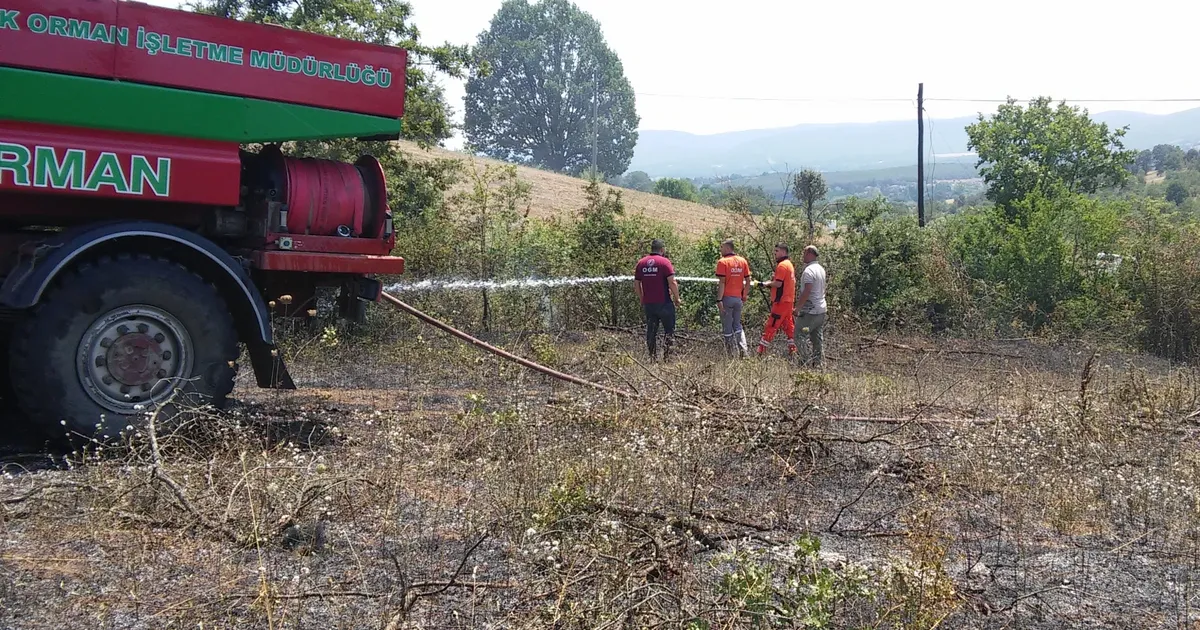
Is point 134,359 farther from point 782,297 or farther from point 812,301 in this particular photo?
point 782,297

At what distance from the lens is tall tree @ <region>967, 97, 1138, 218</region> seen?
27.5 metres

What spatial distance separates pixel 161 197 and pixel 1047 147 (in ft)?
86.2

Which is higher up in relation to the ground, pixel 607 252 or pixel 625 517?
pixel 607 252

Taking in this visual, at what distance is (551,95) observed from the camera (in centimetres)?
8069

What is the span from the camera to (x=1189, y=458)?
696 centimetres

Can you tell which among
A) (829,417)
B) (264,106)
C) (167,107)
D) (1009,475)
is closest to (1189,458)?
(1009,475)

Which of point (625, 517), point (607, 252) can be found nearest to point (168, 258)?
point (625, 517)

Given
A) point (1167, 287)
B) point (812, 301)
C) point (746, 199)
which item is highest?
point (746, 199)

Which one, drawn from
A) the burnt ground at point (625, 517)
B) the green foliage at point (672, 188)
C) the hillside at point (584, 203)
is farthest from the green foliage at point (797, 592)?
the green foliage at point (672, 188)

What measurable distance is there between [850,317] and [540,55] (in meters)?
69.4

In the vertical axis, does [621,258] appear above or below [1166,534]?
above

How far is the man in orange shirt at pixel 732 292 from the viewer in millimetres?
12891

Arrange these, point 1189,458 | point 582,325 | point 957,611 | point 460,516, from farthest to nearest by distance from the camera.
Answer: point 582,325 → point 1189,458 → point 460,516 → point 957,611

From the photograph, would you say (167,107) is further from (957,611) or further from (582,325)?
(582,325)
